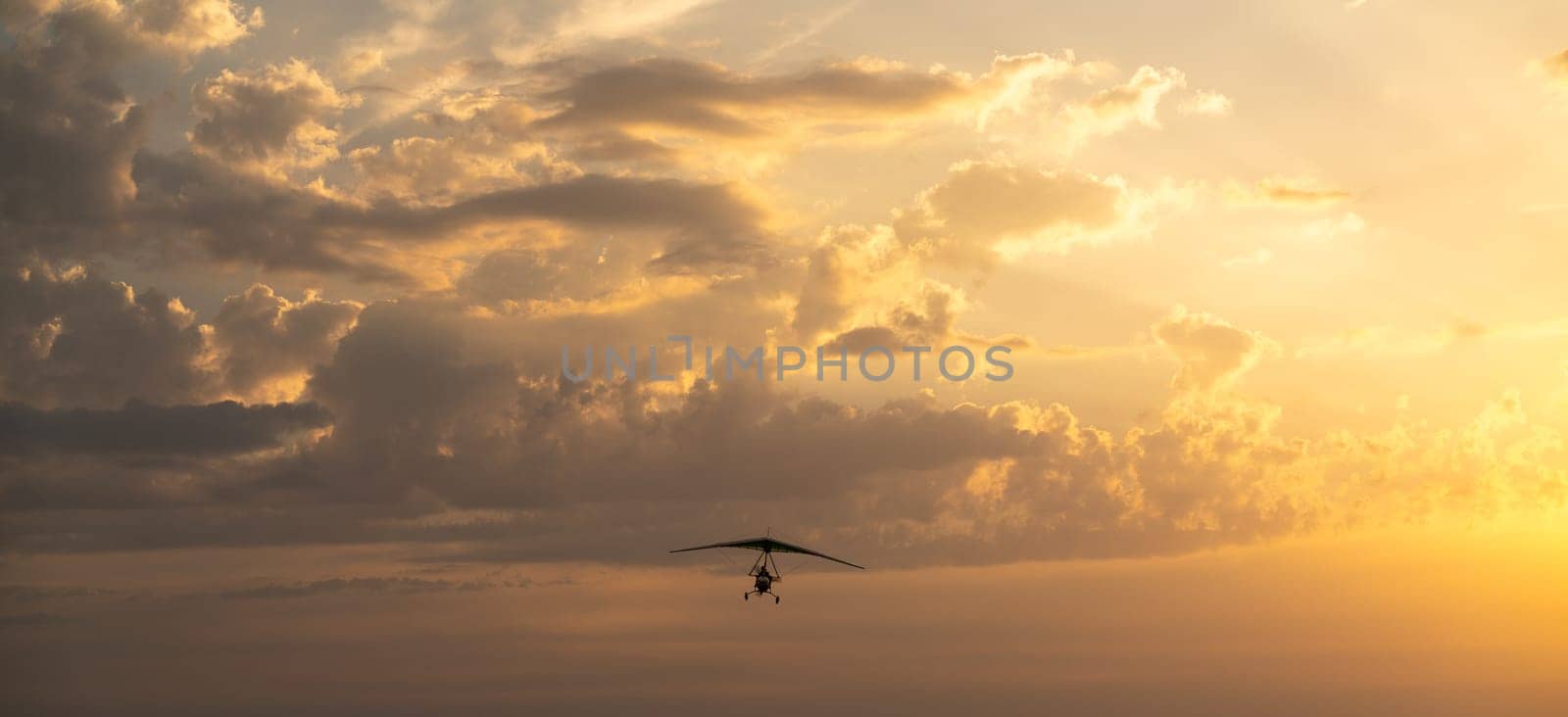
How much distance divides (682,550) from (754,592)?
11.7 meters

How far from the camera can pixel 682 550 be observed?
199125mm

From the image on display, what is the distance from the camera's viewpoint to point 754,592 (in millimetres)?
197375
